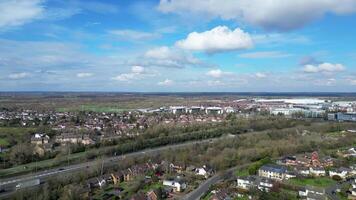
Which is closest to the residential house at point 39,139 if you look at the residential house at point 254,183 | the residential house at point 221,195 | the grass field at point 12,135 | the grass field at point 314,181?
the grass field at point 12,135

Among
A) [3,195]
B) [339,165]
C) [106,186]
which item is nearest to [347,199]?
[339,165]

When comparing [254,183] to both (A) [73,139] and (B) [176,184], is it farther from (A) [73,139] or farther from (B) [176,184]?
(A) [73,139]

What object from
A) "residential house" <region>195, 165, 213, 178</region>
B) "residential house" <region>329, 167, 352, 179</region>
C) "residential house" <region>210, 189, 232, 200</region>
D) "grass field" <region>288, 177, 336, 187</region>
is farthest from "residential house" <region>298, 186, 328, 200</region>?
"residential house" <region>195, 165, 213, 178</region>

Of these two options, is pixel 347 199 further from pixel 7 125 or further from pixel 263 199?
pixel 7 125

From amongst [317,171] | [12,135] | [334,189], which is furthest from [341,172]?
[12,135]

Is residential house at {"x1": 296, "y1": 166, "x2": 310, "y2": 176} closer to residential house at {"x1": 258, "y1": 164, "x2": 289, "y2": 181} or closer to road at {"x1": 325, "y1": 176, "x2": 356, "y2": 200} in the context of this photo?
residential house at {"x1": 258, "y1": 164, "x2": 289, "y2": 181}

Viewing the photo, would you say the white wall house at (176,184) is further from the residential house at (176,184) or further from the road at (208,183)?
the road at (208,183)

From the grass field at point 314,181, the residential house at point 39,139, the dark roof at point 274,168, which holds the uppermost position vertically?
the residential house at point 39,139

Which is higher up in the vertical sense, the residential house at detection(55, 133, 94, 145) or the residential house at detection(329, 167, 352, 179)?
the residential house at detection(55, 133, 94, 145)

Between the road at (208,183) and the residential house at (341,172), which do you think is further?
the residential house at (341,172)
